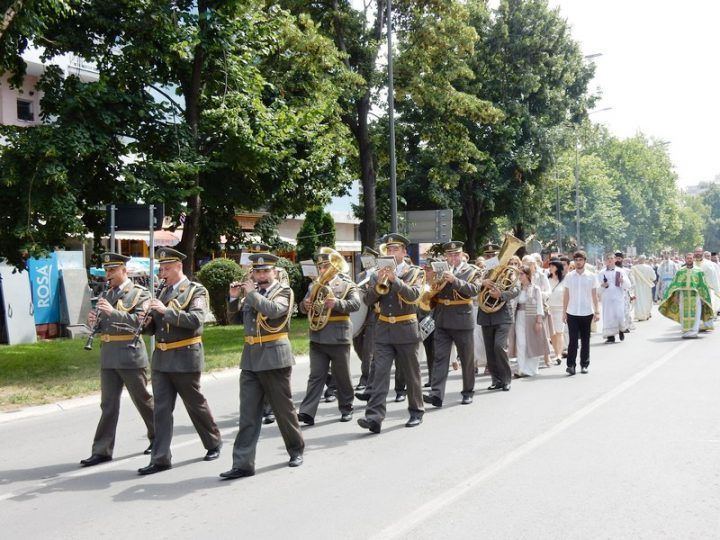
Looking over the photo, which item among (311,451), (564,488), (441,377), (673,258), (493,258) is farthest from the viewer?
(673,258)

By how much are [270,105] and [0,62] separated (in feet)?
19.7

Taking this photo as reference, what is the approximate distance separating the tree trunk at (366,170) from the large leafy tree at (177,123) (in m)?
5.44

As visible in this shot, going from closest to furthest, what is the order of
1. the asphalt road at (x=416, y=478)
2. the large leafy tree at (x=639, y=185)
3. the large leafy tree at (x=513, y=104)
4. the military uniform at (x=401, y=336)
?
the asphalt road at (x=416, y=478), the military uniform at (x=401, y=336), the large leafy tree at (x=513, y=104), the large leafy tree at (x=639, y=185)

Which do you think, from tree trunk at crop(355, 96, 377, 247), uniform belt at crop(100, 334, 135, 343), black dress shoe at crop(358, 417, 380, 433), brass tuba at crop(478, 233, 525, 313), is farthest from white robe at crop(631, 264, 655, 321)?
uniform belt at crop(100, 334, 135, 343)

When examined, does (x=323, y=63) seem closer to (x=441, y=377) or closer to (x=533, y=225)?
(x=441, y=377)

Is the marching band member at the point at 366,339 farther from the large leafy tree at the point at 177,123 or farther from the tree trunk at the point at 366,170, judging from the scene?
the tree trunk at the point at 366,170

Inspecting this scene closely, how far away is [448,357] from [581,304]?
165 inches

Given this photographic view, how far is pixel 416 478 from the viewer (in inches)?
264

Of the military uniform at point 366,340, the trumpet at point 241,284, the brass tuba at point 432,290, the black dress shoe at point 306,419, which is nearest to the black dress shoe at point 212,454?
the trumpet at point 241,284

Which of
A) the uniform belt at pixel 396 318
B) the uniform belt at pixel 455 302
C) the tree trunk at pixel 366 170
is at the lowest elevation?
the uniform belt at pixel 396 318

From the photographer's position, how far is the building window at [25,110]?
30.4 m

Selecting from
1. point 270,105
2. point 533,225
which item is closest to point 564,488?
point 270,105

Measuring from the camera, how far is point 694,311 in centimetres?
1823

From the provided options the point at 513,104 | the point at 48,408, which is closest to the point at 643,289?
the point at 513,104
